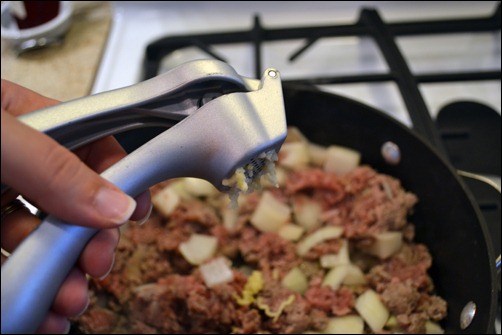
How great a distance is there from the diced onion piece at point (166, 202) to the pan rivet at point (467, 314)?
1.84ft

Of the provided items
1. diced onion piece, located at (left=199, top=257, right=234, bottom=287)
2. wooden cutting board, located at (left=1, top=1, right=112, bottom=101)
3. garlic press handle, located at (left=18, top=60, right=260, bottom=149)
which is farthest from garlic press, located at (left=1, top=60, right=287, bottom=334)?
wooden cutting board, located at (left=1, top=1, right=112, bottom=101)

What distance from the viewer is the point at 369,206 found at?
961mm

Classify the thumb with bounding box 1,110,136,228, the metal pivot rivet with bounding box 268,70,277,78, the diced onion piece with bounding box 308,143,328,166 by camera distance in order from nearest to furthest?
the thumb with bounding box 1,110,136,228 < the metal pivot rivet with bounding box 268,70,277,78 < the diced onion piece with bounding box 308,143,328,166

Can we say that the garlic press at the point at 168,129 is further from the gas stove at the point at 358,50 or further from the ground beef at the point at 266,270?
the gas stove at the point at 358,50

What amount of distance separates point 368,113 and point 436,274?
0.34 meters

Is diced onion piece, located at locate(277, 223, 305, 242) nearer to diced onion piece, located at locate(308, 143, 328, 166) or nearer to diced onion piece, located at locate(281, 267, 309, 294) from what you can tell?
diced onion piece, located at locate(281, 267, 309, 294)

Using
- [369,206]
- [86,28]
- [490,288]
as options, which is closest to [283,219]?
[369,206]

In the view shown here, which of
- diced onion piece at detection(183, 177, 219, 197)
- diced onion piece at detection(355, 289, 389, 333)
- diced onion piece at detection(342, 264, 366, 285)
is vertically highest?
diced onion piece at detection(183, 177, 219, 197)

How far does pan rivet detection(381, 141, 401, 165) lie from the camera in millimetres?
973

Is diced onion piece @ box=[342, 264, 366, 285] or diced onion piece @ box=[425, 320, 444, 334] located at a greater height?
diced onion piece @ box=[342, 264, 366, 285]

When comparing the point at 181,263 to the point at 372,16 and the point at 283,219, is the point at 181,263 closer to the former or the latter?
the point at 283,219

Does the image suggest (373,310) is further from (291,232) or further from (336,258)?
(291,232)

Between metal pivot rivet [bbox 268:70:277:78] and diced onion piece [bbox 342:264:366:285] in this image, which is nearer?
metal pivot rivet [bbox 268:70:277:78]

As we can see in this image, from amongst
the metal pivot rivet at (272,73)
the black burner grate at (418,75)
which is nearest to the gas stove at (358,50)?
the black burner grate at (418,75)
